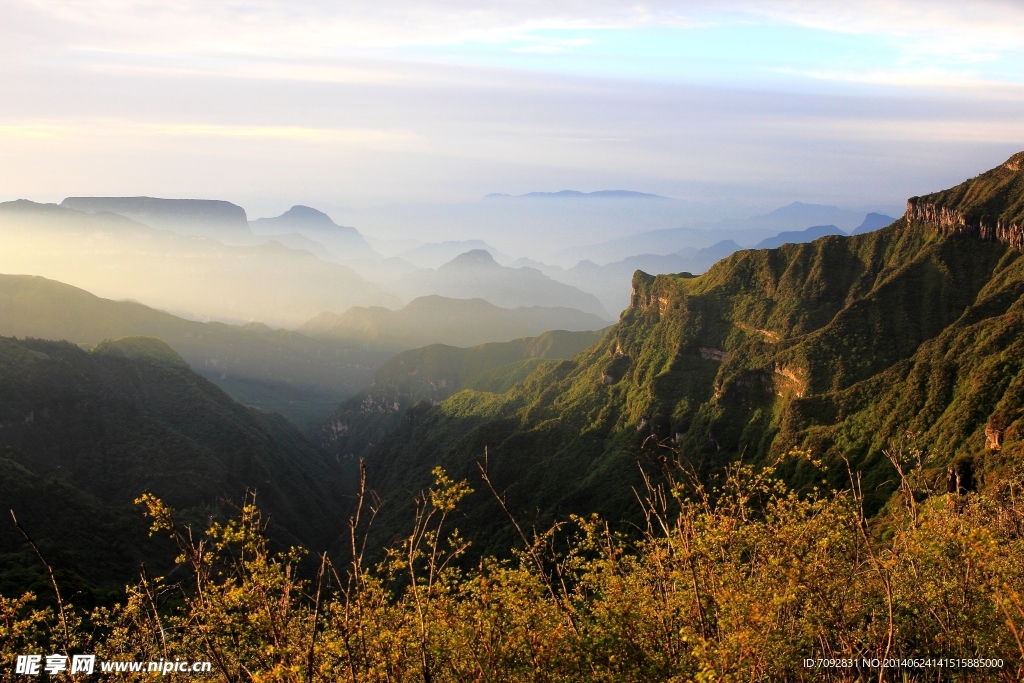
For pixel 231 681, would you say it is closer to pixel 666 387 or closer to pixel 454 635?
pixel 454 635

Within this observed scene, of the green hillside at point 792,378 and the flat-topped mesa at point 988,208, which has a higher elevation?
the flat-topped mesa at point 988,208

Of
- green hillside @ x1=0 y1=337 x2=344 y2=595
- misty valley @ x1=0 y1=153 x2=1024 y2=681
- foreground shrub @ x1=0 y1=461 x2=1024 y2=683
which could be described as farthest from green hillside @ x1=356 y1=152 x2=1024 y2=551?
foreground shrub @ x1=0 y1=461 x2=1024 y2=683

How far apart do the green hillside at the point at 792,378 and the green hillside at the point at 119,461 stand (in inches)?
1070

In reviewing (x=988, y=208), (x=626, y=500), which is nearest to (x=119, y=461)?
(x=626, y=500)

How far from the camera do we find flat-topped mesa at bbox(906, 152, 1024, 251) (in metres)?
102

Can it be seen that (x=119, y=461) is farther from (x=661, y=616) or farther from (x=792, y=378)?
(x=661, y=616)

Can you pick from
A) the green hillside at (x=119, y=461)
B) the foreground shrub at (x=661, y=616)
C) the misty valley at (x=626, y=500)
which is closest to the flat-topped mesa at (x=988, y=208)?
the misty valley at (x=626, y=500)

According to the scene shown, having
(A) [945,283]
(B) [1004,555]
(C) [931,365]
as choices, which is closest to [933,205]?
(A) [945,283]

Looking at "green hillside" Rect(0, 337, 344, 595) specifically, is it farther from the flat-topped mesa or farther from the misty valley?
the flat-topped mesa

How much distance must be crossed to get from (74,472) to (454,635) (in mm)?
117588

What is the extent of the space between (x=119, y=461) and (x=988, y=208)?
145m

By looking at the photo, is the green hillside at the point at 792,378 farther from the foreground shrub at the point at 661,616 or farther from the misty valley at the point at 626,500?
the foreground shrub at the point at 661,616

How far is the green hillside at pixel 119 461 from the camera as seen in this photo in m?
81.9

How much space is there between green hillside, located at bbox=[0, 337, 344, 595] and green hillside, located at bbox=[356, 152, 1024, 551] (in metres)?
27.2
